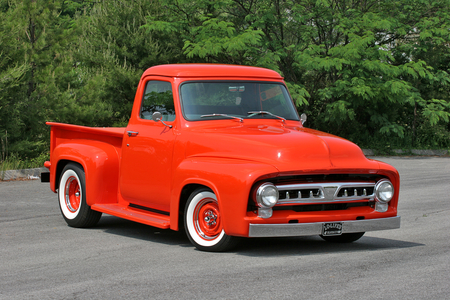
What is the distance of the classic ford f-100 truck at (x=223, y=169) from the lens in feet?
20.0

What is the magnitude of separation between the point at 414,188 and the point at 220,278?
373 inches

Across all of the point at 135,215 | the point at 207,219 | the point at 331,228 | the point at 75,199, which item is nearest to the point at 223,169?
the point at 207,219

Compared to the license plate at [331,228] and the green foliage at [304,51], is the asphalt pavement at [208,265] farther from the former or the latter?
the green foliage at [304,51]

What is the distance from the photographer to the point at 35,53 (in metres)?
17.3

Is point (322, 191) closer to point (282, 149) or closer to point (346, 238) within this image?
point (282, 149)

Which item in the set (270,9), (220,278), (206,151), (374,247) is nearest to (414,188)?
(374,247)

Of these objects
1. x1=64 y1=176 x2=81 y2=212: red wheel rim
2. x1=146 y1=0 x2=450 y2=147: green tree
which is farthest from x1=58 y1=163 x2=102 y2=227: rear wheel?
x1=146 y1=0 x2=450 y2=147: green tree

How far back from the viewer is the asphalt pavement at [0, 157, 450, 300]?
4902 mm

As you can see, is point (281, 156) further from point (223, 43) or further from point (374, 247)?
point (223, 43)

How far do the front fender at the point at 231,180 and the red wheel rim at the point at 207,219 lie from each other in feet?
0.90

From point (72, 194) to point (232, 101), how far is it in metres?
2.98

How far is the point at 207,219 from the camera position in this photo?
657 cm

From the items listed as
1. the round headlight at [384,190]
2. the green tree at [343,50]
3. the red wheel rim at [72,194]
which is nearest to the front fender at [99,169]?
the red wheel rim at [72,194]

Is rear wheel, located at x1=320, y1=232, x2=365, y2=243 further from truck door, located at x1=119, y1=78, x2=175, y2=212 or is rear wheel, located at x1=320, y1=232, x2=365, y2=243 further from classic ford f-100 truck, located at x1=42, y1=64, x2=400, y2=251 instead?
Result: truck door, located at x1=119, y1=78, x2=175, y2=212
